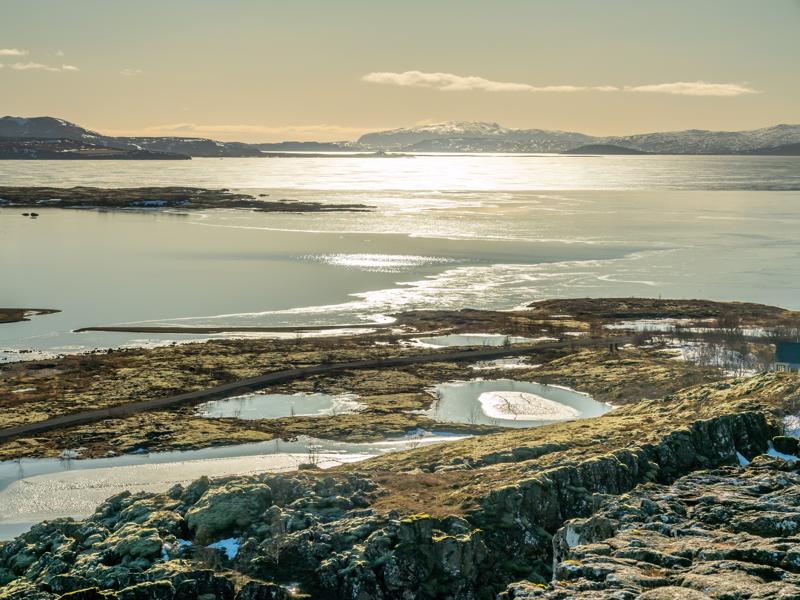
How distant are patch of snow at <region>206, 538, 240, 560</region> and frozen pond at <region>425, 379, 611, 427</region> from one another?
1904cm

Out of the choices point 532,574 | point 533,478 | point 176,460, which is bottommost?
point 176,460

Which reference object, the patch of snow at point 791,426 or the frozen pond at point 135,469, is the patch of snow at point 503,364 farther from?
the patch of snow at point 791,426

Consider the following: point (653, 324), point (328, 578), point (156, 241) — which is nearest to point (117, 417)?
point (328, 578)

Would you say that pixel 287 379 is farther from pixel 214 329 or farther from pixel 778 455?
pixel 778 455

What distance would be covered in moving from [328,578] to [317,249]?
72526 millimetres

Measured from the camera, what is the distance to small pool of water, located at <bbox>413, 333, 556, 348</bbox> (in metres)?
52.6

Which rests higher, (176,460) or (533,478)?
(533,478)

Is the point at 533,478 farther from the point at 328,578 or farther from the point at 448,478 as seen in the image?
the point at 328,578

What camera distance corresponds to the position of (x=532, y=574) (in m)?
18.4

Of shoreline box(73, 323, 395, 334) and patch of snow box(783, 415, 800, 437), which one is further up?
patch of snow box(783, 415, 800, 437)

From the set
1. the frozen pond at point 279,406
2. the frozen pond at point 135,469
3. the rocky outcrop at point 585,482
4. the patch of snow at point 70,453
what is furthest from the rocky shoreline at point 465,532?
the frozen pond at point 279,406

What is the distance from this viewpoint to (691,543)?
1542 centimetres

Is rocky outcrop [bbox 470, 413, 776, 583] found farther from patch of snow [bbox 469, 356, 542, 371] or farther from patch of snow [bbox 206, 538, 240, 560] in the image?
patch of snow [bbox 469, 356, 542, 371]

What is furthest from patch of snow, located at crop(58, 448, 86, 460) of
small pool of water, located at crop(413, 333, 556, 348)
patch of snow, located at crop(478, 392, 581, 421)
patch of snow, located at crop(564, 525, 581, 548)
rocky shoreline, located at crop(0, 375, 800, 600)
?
small pool of water, located at crop(413, 333, 556, 348)
